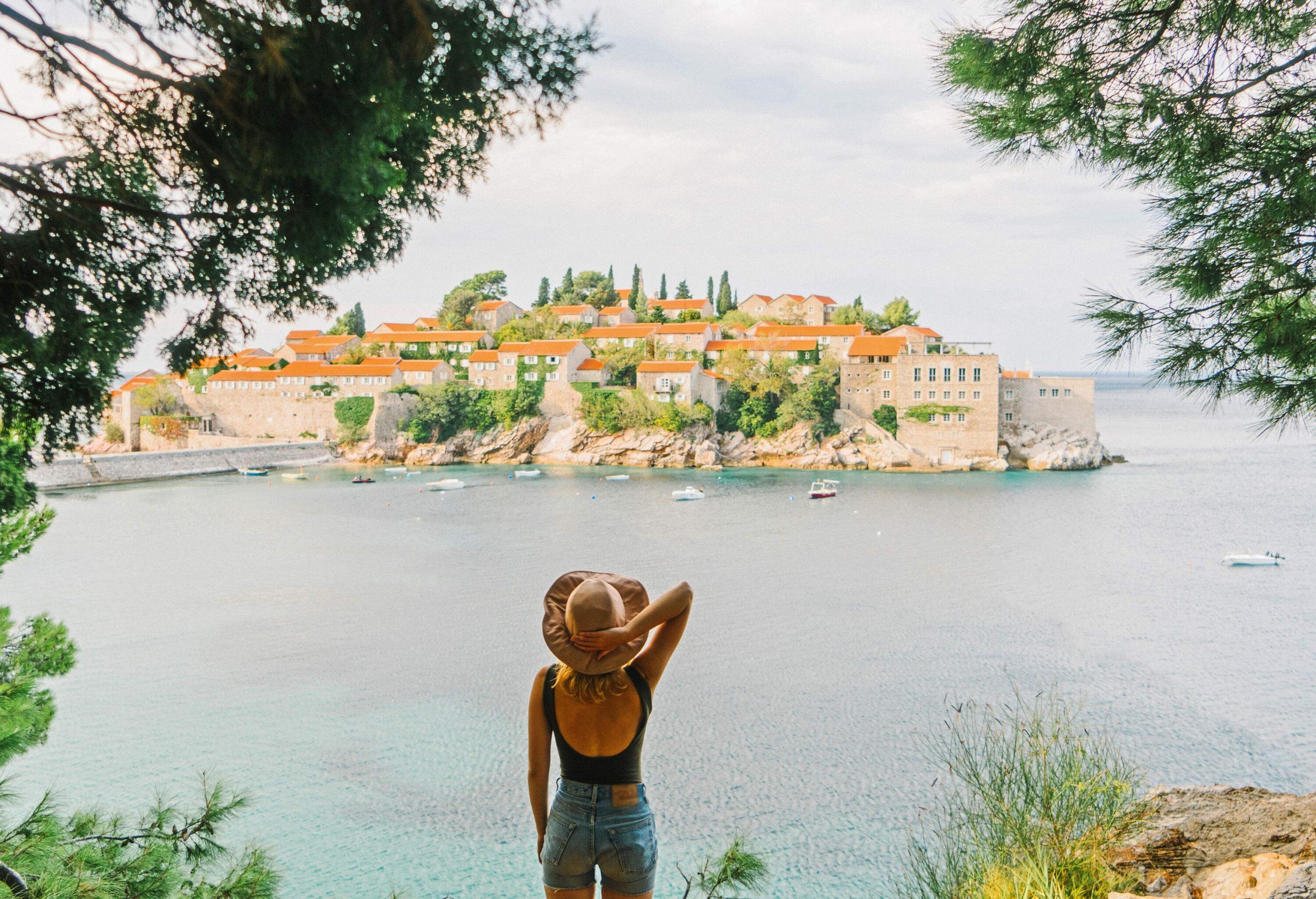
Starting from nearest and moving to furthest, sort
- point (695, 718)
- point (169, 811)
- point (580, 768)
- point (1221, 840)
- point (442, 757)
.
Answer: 1. point (580, 768)
2. point (169, 811)
3. point (1221, 840)
4. point (442, 757)
5. point (695, 718)

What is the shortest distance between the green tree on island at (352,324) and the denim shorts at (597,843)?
43625 mm

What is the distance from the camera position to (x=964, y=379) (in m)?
31.1

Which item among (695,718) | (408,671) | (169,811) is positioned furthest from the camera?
(408,671)

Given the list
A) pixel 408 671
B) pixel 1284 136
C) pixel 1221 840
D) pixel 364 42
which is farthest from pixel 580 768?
pixel 408 671

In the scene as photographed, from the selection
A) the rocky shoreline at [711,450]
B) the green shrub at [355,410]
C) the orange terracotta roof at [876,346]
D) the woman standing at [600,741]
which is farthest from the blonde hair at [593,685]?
the green shrub at [355,410]

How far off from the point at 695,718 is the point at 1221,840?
6.71 meters

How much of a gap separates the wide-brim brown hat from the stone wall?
30.9 m

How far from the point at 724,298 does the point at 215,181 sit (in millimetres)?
44395

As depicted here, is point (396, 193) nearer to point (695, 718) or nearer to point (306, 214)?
point (306, 214)

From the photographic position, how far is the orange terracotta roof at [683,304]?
1708 inches

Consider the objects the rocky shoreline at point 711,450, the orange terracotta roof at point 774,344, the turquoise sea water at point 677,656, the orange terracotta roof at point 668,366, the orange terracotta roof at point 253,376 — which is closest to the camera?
the turquoise sea water at point 677,656

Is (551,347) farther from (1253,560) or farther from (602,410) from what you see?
(1253,560)

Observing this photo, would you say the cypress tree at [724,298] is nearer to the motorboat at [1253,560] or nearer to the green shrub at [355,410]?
the green shrub at [355,410]

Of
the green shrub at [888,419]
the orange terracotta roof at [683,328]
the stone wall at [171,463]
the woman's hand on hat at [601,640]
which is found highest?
the orange terracotta roof at [683,328]
